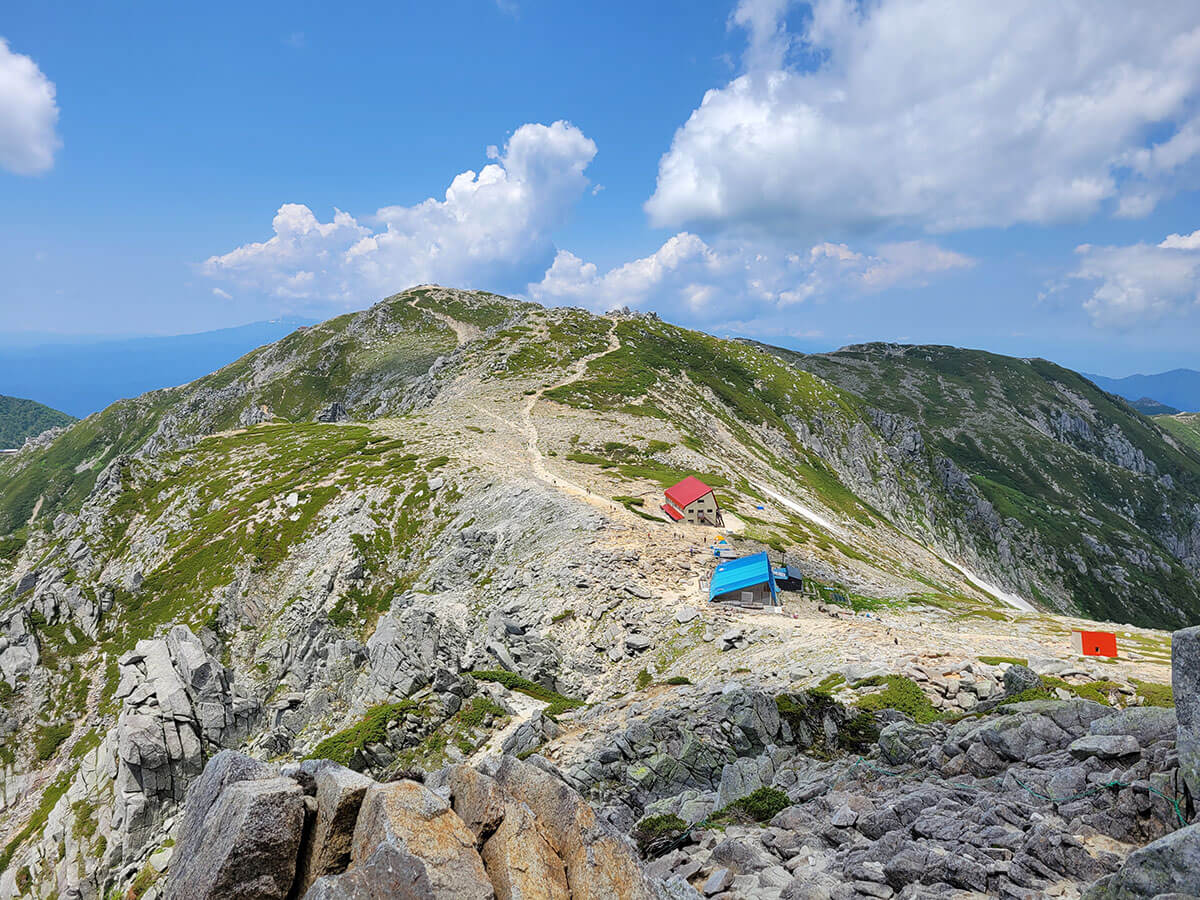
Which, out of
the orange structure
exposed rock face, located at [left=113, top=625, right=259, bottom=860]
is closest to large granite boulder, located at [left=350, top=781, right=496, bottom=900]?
the orange structure

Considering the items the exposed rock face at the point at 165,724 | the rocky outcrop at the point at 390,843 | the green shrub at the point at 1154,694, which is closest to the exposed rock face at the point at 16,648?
the exposed rock face at the point at 165,724

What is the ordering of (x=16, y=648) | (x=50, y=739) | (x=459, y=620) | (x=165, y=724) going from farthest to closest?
1. (x=16, y=648)
2. (x=50, y=739)
3. (x=165, y=724)
4. (x=459, y=620)

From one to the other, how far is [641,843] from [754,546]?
3333 centimetres

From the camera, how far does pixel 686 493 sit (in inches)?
2047

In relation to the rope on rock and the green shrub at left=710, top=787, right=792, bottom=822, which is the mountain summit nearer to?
the green shrub at left=710, top=787, right=792, bottom=822

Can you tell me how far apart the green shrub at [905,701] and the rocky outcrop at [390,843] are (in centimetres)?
1097

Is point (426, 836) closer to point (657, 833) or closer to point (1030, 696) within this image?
point (657, 833)

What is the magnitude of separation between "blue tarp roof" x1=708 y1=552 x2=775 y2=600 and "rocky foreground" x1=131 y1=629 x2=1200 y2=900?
17.1 meters

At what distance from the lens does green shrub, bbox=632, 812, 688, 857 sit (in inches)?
615

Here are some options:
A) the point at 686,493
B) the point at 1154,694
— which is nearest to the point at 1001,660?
the point at 1154,694

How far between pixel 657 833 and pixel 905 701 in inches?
395

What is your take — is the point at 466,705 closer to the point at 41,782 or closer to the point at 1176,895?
the point at 1176,895

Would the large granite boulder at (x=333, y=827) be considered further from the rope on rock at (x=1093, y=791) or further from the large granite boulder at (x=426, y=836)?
the rope on rock at (x=1093, y=791)

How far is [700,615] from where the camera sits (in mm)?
32188
